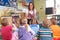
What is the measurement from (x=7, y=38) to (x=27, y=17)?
28.2 inches

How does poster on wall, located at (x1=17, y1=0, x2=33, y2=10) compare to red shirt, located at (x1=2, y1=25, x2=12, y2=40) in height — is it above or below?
above

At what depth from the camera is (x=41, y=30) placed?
3.52 metres

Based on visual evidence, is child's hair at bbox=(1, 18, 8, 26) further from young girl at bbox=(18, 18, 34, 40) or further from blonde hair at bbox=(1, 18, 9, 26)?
young girl at bbox=(18, 18, 34, 40)

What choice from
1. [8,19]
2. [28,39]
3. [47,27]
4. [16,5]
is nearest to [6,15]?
[8,19]

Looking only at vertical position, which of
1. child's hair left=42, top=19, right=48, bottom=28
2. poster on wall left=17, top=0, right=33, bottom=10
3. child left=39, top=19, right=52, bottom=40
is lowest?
child left=39, top=19, right=52, bottom=40

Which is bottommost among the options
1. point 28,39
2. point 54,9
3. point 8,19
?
point 28,39

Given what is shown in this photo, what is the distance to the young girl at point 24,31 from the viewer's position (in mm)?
3469

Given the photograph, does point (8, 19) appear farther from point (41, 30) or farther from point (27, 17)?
point (41, 30)

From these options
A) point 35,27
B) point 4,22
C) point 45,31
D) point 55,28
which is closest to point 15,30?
point 4,22

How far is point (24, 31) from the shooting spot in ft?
11.4

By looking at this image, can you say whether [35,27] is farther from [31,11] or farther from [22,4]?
[22,4]

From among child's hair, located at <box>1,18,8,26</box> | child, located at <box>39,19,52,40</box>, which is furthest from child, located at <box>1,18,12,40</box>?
child, located at <box>39,19,52,40</box>

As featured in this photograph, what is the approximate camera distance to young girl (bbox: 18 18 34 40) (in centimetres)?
347

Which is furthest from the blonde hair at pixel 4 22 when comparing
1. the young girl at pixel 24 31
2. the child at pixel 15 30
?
the young girl at pixel 24 31
